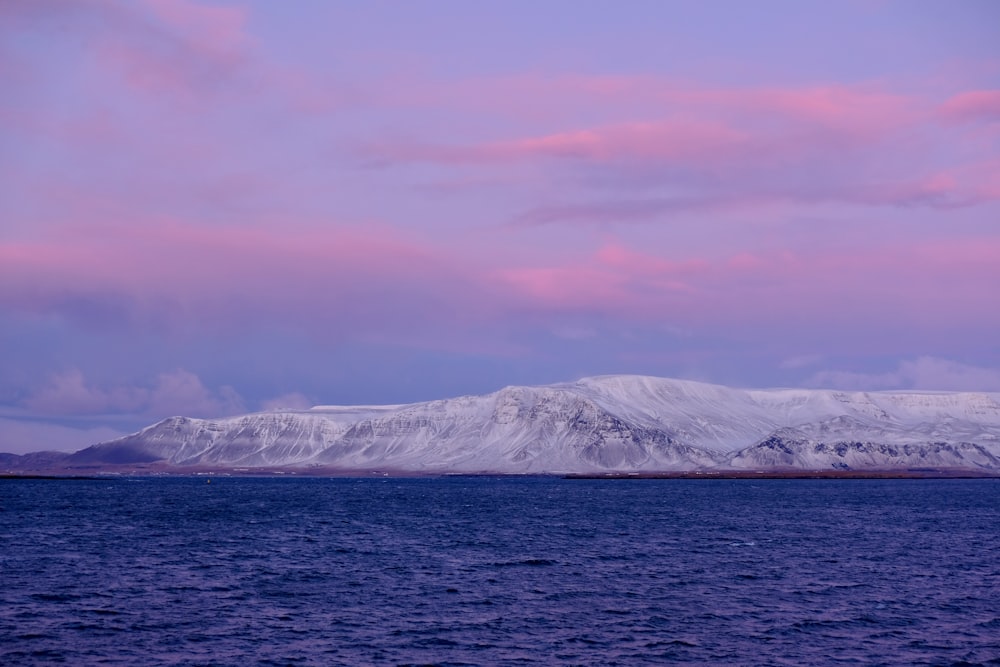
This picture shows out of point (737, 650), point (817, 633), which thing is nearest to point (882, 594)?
point (817, 633)

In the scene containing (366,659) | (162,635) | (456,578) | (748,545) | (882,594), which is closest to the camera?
(366,659)

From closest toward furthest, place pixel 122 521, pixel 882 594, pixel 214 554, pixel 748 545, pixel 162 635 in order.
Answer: pixel 162 635 → pixel 882 594 → pixel 214 554 → pixel 748 545 → pixel 122 521

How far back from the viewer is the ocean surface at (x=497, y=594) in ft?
139

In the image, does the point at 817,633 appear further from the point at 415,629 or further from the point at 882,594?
the point at 415,629

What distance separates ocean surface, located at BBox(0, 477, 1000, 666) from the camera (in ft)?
139

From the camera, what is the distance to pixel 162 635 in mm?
44312

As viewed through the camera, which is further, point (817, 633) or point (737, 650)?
point (817, 633)

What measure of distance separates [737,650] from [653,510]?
96.0 m

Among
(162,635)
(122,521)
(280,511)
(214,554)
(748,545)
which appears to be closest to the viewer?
(162,635)

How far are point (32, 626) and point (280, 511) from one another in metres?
88.3

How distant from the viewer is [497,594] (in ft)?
185

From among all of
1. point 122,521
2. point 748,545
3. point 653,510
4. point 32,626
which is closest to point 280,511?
point 122,521

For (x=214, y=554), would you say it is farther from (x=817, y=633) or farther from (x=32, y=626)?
(x=817, y=633)

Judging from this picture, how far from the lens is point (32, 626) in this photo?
151 ft
